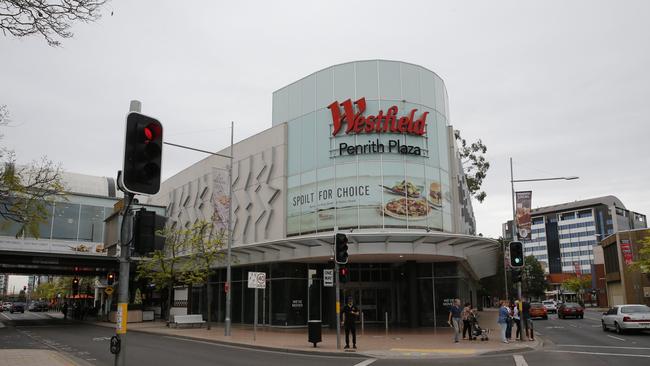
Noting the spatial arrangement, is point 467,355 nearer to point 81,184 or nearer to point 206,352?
point 206,352

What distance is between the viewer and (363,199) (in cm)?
2983

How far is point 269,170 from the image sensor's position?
3525 cm

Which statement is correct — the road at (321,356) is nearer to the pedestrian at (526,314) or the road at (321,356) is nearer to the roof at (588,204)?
the pedestrian at (526,314)

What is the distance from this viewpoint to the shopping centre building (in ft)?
97.1

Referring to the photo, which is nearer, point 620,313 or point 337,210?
point 620,313

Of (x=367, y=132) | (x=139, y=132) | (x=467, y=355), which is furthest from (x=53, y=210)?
(x=139, y=132)


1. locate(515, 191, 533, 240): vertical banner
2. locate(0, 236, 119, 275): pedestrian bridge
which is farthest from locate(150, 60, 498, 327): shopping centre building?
locate(0, 236, 119, 275): pedestrian bridge

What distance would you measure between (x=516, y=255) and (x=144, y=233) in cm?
1918

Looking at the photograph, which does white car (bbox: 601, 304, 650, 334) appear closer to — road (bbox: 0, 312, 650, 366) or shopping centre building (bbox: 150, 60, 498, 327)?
road (bbox: 0, 312, 650, 366)

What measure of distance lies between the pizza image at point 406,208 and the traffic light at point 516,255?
24.8ft

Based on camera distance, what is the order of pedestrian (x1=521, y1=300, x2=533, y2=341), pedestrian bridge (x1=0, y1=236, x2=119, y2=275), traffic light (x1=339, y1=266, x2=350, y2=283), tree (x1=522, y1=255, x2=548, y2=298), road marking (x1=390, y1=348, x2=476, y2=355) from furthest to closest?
tree (x1=522, y1=255, x2=548, y2=298) < pedestrian bridge (x1=0, y1=236, x2=119, y2=275) < pedestrian (x1=521, y1=300, x2=533, y2=341) < traffic light (x1=339, y1=266, x2=350, y2=283) < road marking (x1=390, y1=348, x2=476, y2=355)

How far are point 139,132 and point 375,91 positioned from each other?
2591cm

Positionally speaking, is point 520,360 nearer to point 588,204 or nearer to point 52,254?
point 52,254

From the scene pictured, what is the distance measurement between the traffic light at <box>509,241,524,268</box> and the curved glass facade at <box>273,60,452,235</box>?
7.49 m
